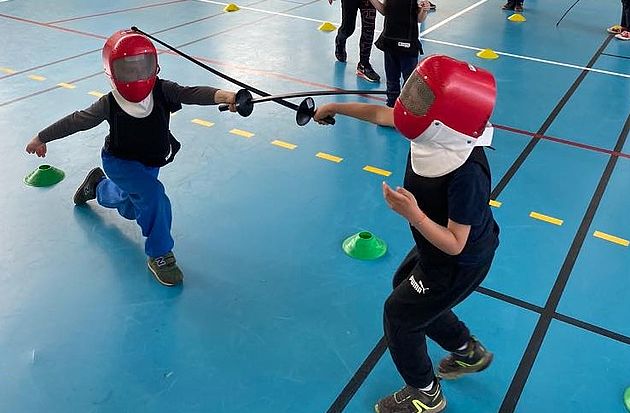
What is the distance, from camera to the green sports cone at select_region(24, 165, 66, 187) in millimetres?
3617

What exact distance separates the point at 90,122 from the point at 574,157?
3.21 meters

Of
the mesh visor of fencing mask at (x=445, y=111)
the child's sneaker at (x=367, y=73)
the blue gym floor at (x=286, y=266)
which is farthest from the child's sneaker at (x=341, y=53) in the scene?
the mesh visor of fencing mask at (x=445, y=111)

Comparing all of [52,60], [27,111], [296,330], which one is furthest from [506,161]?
[52,60]

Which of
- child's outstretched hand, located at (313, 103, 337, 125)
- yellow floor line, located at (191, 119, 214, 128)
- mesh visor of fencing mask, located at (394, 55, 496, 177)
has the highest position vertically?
mesh visor of fencing mask, located at (394, 55, 496, 177)

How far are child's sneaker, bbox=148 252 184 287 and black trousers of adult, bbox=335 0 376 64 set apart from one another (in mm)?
3450

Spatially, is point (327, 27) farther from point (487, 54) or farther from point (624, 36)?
point (624, 36)

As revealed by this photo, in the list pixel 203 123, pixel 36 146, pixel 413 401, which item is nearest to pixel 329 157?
pixel 203 123

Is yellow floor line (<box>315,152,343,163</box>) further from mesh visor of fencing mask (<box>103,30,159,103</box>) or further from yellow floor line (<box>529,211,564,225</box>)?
mesh visor of fencing mask (<box>103,30,159,103</box>)

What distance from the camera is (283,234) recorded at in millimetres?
3203

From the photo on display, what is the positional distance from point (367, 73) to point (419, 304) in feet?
13.0

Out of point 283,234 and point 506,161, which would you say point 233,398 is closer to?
point 283,234

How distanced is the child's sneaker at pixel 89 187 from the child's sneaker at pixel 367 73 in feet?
9.73

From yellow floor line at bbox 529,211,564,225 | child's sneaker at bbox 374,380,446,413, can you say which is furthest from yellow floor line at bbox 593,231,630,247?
child's sneaker at bbox 374,380,446,413

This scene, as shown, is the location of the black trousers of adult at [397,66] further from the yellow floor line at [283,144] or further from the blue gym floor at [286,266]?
the yellow floor line at [283,144]
